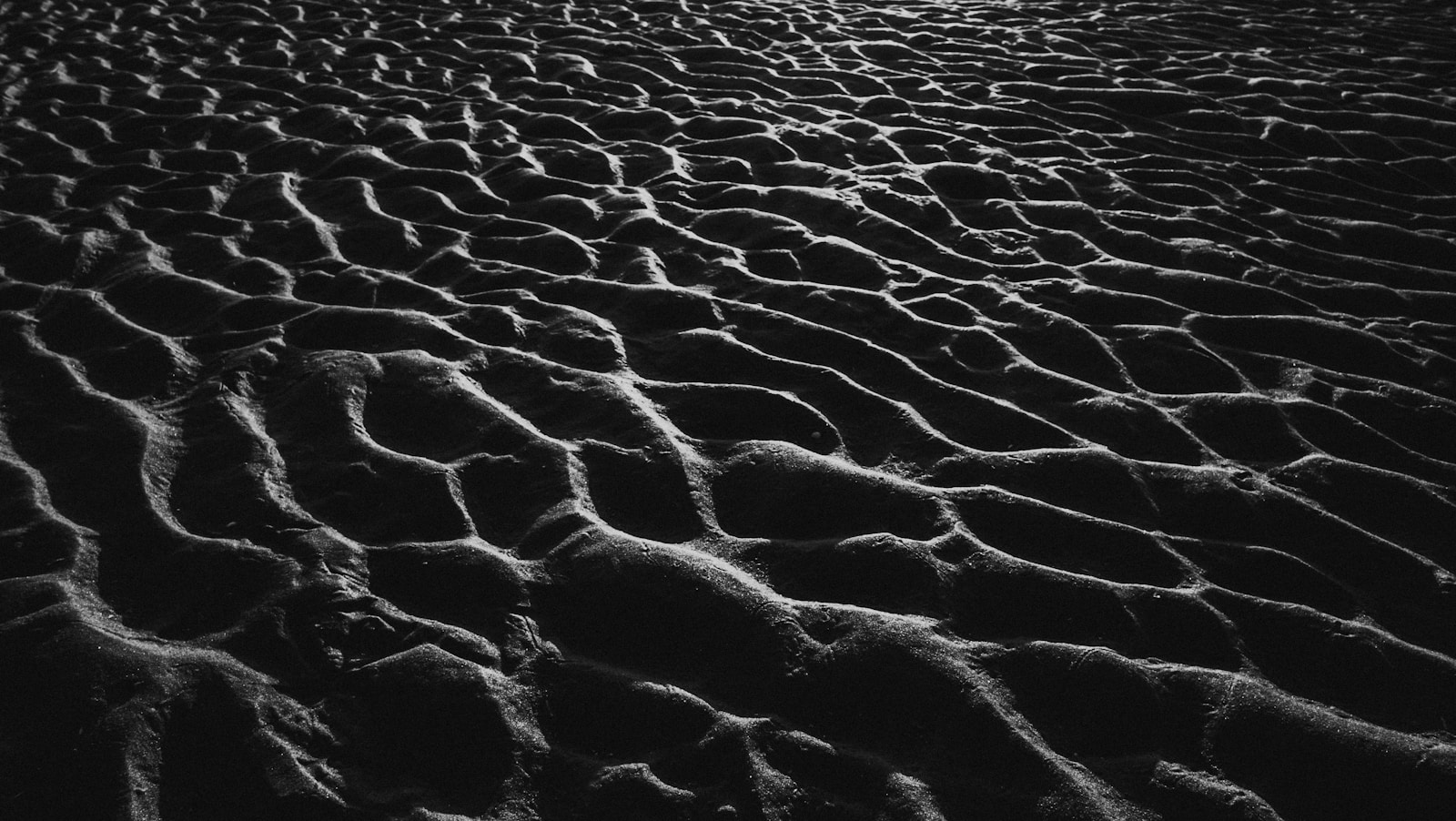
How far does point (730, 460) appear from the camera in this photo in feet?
8.25

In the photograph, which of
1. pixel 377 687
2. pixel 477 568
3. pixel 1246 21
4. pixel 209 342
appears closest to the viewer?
pixel 377 687

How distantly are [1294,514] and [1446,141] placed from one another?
11.5 ft

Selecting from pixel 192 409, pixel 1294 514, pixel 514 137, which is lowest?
pixel 1294 514

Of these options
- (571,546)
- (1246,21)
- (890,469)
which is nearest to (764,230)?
(890,469)

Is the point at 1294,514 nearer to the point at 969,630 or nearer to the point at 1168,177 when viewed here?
the point at 969,630

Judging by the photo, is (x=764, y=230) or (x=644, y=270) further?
(x=764, y=230)

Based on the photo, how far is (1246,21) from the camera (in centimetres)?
663

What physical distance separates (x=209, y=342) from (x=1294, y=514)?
3247 millimetres

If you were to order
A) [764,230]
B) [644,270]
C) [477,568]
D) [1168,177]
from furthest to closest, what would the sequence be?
[1168,177] → [764,230] → [644,270] → [477,568]

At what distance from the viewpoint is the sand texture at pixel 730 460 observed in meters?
1.79

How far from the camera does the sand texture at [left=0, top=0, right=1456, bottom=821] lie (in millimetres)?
1793

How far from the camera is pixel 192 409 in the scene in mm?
2734

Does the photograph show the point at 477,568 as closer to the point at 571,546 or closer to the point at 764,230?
the point at 571,546

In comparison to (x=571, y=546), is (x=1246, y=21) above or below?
above
